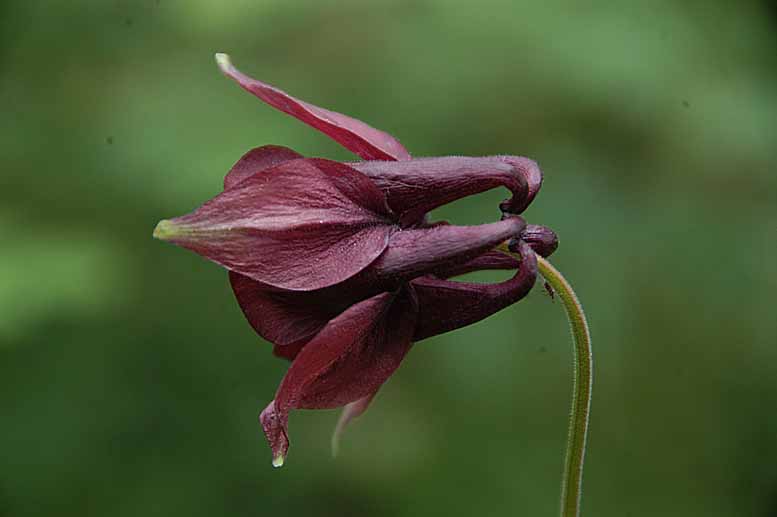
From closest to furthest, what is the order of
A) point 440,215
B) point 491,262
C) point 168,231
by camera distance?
point 168,231 < point 491,262 < point 440,215

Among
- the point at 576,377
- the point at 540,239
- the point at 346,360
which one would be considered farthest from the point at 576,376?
the point at 346,360

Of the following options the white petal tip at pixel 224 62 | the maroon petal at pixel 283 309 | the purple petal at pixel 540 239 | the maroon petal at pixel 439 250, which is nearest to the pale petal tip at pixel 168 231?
the maroon petal at pixel 283 309

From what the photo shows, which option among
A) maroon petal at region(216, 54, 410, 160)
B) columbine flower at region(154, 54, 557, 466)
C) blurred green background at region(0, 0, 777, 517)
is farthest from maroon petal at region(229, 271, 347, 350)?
blurred green background at region(0, 0, 777, 517)

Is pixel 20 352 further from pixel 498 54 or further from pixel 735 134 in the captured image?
pixel 735 134

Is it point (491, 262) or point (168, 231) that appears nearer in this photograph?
point (168, 231)

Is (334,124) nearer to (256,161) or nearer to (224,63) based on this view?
(256,161)

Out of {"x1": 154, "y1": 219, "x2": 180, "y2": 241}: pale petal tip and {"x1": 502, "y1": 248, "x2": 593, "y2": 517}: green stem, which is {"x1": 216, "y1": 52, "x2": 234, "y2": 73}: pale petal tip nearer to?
{"x1": 154, "y1": 219, "x2": 180, "y2": 241}: pale petal tip
